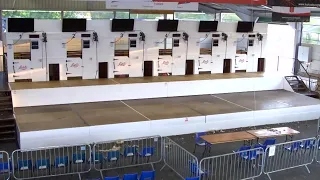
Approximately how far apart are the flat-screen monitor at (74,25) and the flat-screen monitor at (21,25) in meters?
1.14

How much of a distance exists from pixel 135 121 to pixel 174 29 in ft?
19.1

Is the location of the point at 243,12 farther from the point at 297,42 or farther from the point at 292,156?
the point at 292,156

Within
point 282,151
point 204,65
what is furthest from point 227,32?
point 282,151

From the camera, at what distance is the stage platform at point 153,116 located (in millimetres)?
11242

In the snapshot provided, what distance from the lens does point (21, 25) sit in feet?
46.5

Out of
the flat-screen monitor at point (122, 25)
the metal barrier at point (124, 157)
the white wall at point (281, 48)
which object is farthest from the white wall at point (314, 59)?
the metal barrier at point (124, 157)

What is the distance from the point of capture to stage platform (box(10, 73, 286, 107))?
1337cm

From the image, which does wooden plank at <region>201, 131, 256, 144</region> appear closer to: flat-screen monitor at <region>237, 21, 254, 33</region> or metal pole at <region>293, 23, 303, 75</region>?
flat-screen monitor at <region>237, 21, 254, 33</region>

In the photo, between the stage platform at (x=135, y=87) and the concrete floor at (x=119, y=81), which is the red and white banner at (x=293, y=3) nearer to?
the stage platform at (x=135, y=87)

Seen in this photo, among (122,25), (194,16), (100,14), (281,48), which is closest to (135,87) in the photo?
(122,25)

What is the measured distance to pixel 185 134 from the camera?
1276 centimetres

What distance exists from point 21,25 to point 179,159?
7.89m

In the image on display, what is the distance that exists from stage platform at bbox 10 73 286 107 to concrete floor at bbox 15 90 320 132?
0.91 feet

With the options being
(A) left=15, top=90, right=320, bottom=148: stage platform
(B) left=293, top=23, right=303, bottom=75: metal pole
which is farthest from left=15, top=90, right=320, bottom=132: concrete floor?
(B) left=293, top=23, right=303, bottom=75: metal pole
